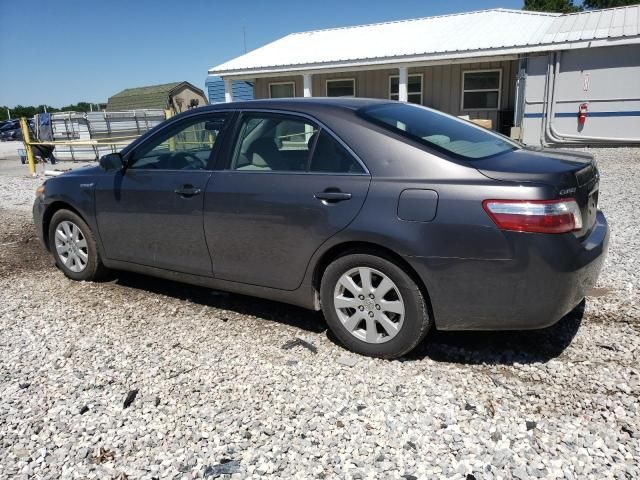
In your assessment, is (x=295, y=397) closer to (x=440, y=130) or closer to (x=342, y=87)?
(x=440, y=130)

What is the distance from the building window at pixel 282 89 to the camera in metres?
18.9

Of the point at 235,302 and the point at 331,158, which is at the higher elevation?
the point at 331,158

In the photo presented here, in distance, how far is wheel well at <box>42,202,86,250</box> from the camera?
187 inches

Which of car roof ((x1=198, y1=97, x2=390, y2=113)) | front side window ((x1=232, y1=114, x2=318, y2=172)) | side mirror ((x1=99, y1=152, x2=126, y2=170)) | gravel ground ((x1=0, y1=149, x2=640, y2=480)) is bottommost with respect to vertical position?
gravel ground ((x1=0, y1=149, x2=640, y2=480))

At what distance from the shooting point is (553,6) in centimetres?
3425

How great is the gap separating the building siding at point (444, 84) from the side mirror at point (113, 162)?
13587 millimetres

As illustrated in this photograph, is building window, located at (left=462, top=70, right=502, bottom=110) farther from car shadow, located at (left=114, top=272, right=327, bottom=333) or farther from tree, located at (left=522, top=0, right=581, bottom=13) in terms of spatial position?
tree, located at (left=522, top=0, right=581, bottom=13)

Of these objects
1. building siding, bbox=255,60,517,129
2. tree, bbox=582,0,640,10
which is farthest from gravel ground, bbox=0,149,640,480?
tree, bbox=582,0,640,10

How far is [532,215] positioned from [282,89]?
57.3ft

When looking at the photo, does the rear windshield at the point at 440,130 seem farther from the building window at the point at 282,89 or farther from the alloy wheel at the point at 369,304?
the building window at the point at 282,89

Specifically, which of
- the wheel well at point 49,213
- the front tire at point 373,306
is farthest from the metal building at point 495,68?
the front tire at point 373,306

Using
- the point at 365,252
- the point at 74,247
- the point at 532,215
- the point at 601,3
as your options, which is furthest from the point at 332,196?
the point at 601,3

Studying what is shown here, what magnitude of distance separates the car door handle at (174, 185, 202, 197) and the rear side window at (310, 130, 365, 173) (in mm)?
944

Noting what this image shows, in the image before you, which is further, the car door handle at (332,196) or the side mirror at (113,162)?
the side mirror at (113,162)
